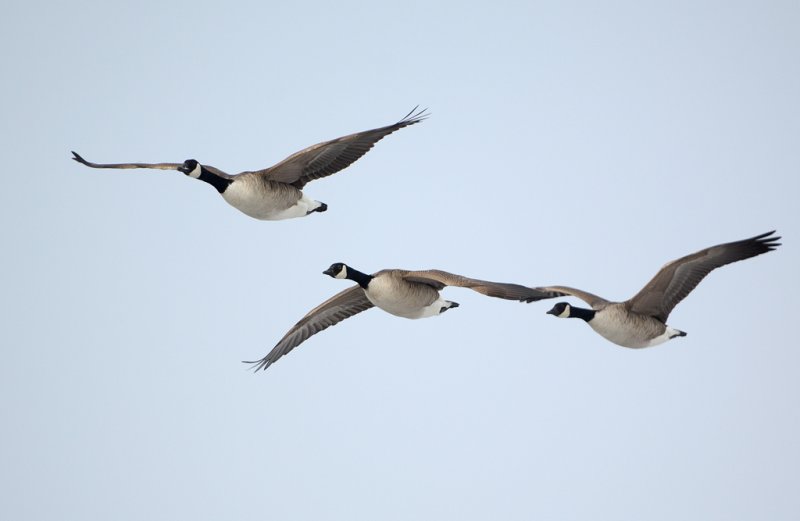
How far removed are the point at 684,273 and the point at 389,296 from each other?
149 inches

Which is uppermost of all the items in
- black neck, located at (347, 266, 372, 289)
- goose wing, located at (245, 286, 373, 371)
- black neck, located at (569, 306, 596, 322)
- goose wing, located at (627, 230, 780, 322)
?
goose wing, located at (627, 230, 780, 322)

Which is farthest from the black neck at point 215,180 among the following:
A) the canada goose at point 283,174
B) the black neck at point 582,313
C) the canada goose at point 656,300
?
the black neck at point 582,313

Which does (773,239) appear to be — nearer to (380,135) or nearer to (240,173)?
(380,135)

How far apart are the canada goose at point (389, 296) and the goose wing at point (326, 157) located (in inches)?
50.8

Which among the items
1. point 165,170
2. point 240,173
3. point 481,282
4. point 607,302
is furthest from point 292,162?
point 607,302

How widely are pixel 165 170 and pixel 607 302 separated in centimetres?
625

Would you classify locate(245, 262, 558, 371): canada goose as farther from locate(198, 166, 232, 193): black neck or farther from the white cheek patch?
the white cheek patch

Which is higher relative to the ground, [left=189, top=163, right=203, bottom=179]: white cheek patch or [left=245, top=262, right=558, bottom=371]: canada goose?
[left=189, top=163, right=203, bottom=179]: white cheek patch

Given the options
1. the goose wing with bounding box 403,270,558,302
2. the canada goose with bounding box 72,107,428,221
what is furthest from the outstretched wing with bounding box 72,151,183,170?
the goose wing with bounding box 403,270,558,302

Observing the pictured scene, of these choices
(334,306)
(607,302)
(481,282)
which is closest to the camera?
(481,282)

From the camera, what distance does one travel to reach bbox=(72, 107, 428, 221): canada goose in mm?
17828

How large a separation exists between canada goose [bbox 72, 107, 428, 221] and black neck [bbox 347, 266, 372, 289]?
122cm

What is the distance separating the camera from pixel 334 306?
1947 cm

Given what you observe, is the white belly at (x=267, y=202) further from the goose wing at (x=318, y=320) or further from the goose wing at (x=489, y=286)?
the goose wing at (x=489, y=286)
